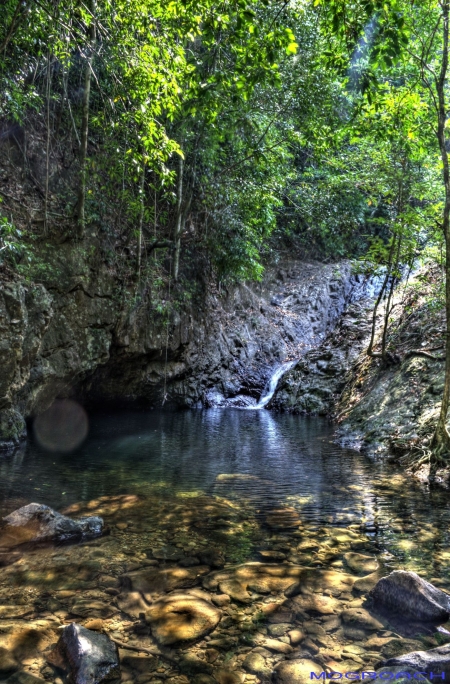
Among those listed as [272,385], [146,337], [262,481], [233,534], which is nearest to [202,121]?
[146,337]

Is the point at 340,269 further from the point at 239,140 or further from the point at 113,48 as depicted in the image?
the point at 113,48

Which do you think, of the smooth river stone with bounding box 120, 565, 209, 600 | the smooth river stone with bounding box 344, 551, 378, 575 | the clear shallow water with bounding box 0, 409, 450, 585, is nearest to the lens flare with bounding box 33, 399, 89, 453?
the clear shallow water with bounding box 0, 409, 450, 585

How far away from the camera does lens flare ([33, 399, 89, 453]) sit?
30.8ft

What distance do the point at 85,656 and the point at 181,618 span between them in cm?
71

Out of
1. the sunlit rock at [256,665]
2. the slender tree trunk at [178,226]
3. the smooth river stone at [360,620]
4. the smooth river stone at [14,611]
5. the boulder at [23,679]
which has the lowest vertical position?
the boulder at [23,679]

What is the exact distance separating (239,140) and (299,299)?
30.8 ft

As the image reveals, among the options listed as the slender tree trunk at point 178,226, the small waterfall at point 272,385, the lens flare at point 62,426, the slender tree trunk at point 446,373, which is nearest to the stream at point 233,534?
the lens flare at point 62,426

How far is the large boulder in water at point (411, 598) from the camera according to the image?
9.54 ft

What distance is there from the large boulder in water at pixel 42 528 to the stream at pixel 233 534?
21 centimetres

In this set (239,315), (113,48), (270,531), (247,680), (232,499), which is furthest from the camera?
(239,315)

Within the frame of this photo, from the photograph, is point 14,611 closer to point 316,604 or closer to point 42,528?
point 42,528

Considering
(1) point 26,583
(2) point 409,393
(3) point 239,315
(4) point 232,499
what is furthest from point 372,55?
(3) point 239,315

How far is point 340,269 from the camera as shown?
2333 cm

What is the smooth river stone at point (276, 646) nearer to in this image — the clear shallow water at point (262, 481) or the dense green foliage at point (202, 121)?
the clear shallow water at point (262, 481)
